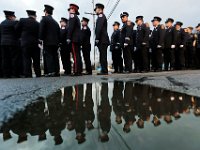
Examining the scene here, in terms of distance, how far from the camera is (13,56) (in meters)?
8.61

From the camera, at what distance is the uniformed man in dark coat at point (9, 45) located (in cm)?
842

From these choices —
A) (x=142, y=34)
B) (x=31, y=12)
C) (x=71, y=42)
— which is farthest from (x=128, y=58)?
(x=31, y=12)

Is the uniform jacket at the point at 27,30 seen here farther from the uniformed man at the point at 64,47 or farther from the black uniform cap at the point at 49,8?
the uniformed man at the point at 64,47

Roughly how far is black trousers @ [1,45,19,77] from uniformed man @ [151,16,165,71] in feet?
16.5

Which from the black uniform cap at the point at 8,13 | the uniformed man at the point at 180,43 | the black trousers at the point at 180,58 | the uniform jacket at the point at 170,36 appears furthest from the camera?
the black trousers at the point at 180,58

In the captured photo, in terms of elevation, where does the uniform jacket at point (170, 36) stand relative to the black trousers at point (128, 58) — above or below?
above

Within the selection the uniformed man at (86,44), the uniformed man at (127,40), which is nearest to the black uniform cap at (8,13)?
the uniformed man at (86,44)

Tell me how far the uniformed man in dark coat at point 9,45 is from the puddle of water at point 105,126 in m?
6.22

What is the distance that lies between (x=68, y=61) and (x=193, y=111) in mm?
7261

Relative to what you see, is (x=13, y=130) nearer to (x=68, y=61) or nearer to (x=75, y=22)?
(x=75, y=22)

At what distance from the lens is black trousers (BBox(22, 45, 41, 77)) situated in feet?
26.3

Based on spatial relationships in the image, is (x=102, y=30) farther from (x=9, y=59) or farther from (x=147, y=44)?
(x=9, y=59)

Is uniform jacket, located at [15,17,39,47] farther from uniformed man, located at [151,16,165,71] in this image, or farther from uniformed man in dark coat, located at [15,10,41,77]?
uniformed man, located at [151,16,165,71]

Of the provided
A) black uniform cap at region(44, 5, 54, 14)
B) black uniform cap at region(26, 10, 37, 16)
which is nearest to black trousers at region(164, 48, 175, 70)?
black uniform cap at region(44, 5, 54, 14)
